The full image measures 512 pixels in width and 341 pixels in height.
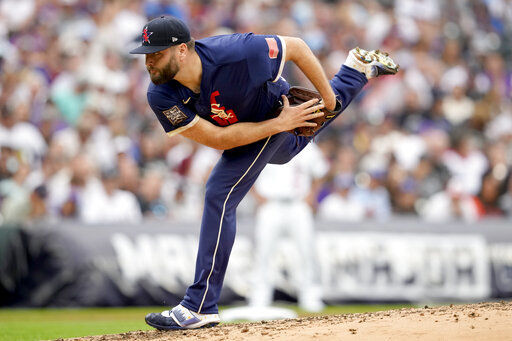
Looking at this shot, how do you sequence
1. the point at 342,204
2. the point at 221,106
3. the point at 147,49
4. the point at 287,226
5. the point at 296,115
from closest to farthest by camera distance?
the point at 147,49, the point at 221,106, the point at 296,115, the point at 287,226, the point at 342,204

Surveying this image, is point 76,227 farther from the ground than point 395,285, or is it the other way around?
point 76,227

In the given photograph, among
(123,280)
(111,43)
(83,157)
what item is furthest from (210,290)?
(111,43)

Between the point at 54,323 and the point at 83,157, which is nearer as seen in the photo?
the point at 54,323

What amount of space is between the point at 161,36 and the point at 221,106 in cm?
71

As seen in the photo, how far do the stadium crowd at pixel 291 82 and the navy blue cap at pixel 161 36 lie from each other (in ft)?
23.1

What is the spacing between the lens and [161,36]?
563 centimetres

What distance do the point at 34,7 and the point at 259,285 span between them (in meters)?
8.70

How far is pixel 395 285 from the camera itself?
11969 millimetres

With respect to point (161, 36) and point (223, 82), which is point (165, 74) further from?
point (223, 82)

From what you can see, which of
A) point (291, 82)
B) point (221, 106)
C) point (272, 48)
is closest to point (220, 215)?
point (221, 106)

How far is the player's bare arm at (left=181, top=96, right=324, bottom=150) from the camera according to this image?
19.4 ft

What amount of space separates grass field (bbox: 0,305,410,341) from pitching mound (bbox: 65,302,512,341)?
2046mm

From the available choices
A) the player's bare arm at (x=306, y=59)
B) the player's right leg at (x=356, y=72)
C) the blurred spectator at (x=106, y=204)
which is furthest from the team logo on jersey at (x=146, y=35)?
the blurred spectator at (x=106, y=204)

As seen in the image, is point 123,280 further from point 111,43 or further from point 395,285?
point 111,43
